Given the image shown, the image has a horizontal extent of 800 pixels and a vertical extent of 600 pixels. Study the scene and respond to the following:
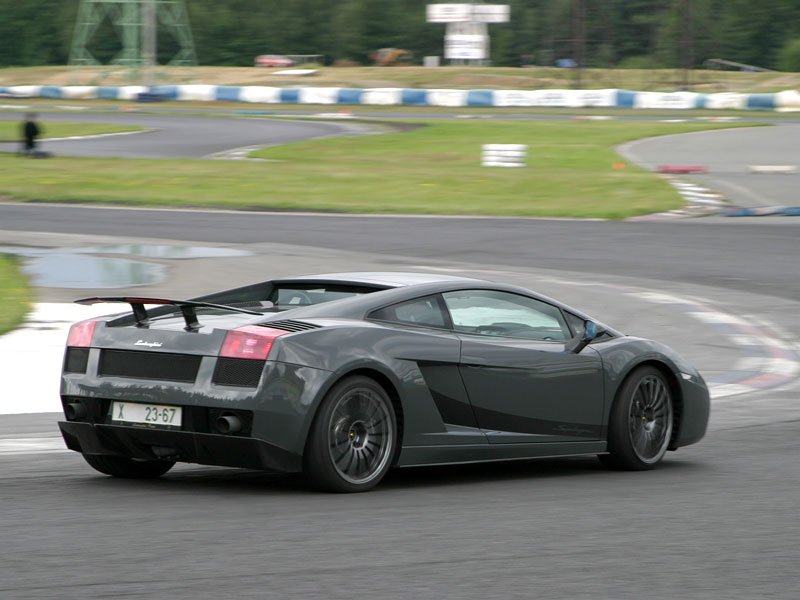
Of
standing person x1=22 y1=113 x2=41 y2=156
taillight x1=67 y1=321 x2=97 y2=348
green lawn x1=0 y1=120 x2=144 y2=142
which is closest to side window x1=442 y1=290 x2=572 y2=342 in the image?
taillight x1=67 y1=321 x2=97 y2=348

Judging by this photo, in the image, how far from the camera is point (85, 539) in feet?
18.2

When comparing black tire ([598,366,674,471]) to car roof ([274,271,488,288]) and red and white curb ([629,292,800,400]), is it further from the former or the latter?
red and white curb ([629,292,800,400])

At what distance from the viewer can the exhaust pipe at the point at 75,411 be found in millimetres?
6871

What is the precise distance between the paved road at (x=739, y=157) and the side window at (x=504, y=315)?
2109 cm

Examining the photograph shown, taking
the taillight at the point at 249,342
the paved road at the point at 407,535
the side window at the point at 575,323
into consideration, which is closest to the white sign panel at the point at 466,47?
the side window at the point at 575,323

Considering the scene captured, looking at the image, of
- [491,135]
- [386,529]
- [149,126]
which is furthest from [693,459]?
[149,126]

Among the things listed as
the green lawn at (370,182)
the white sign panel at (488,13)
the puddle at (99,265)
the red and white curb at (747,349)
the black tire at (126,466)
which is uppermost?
the white sign panel at (488,13)

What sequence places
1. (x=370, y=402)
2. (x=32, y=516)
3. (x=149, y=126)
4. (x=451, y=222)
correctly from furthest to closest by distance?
(x=149, y=126)
(x=451, y=222)
(x=370, y=402)
(x=32, y=516)

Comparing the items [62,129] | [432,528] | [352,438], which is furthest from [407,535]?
[62,129]

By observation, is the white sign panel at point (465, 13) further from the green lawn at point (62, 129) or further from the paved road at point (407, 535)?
the paved road at point (407, 535)

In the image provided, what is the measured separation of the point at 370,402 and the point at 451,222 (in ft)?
61.7

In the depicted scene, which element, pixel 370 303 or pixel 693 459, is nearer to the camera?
pixel 370 303

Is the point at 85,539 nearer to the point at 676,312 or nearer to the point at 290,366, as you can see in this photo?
the point at 290,366

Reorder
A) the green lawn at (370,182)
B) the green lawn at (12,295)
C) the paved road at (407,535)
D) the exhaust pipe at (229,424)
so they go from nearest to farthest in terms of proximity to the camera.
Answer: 1. the paved road at (407,535)
2. the exhaust pipe at (229,424)
3. the green lawn at (12,295)
4. the green lawn at (370,182)
